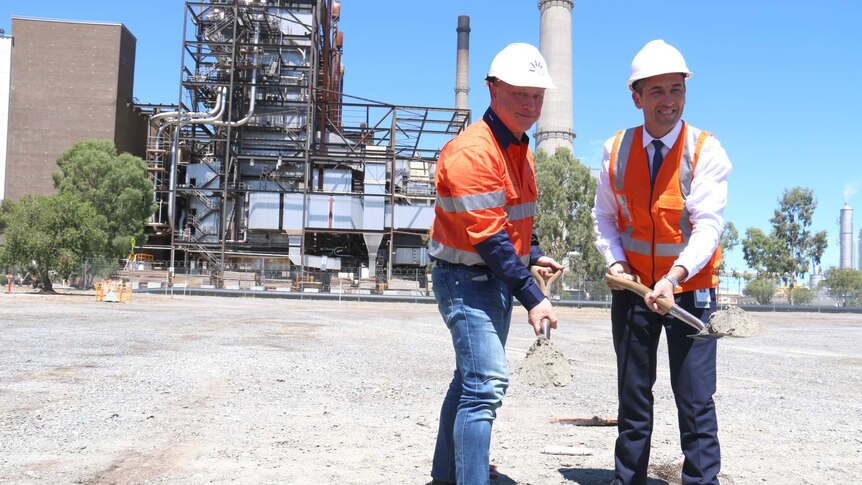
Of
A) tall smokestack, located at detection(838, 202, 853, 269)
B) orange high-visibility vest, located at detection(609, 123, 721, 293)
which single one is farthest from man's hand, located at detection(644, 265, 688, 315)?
tall smokestack, located at detection(838, 202, 853, 269)

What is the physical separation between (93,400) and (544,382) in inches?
174

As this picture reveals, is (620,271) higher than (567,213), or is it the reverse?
(567,213)

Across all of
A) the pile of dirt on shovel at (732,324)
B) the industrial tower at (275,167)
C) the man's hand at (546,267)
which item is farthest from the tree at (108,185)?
the pile of dirt on shovel at (732,324)

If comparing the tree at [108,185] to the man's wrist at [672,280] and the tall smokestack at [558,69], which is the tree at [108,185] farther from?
the man's wrist at [672,280]

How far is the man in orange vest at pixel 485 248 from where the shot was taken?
3.14m

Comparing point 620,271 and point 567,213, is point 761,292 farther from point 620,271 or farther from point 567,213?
point 620,271

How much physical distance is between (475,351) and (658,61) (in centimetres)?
163

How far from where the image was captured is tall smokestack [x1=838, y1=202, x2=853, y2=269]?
8119cm

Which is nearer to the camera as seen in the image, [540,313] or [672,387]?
[540,313]

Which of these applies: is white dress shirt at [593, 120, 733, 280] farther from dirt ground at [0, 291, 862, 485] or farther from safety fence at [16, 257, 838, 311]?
safety fence at [16, 257, 838, 311]

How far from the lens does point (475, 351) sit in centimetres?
324

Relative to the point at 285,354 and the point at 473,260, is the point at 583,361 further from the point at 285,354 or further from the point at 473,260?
the point at 473,260

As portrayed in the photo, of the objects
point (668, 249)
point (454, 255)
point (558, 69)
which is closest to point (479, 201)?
point (454, 255)

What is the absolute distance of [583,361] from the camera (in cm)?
1053
